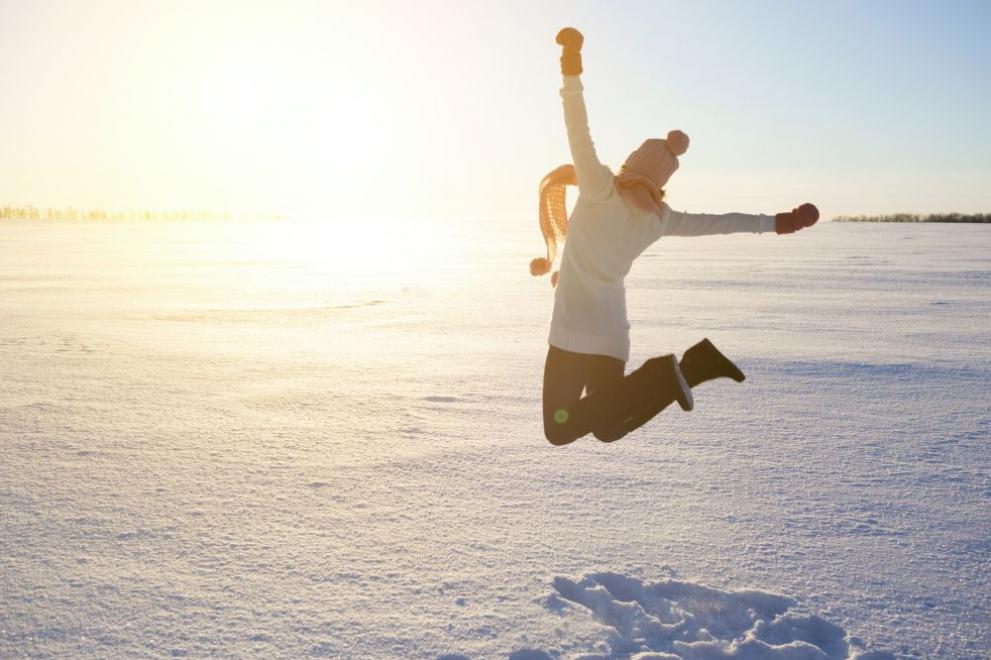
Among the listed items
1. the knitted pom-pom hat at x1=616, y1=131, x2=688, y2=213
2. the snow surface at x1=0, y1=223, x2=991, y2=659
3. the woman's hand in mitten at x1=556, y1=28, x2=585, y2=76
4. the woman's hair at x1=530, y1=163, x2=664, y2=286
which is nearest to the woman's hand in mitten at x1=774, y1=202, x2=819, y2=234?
the knitted pom-pom hat at x1=616, y1=131, x2=688, y2=213

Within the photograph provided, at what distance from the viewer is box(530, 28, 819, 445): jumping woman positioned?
232 cm

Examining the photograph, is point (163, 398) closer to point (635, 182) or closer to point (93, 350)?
point (93, 350)

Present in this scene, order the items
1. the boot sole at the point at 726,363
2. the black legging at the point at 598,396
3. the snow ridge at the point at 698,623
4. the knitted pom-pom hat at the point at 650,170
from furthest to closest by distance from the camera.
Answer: the boot sole at the point at 726,363, the black legging at the point at 598,396, the knitted pom-pom hat at the point at 650,170, the snow ridge at the point at 698,623

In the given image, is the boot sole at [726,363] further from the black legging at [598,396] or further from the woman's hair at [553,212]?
the woman's hair at [553,212]

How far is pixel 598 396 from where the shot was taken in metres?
2.50

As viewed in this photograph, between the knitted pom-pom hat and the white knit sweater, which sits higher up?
the knitted pom-pom hat

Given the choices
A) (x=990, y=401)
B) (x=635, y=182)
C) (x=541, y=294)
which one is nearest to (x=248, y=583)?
(x=635, y=182)

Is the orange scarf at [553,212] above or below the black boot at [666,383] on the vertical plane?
above

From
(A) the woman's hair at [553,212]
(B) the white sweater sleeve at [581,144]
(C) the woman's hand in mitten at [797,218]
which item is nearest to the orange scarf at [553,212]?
(A) the woman's hair at [553,212]

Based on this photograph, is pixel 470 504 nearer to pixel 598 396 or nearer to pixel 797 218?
pixel 598 396

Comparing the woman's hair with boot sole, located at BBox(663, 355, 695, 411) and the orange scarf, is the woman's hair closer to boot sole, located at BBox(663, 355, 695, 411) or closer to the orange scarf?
the orange scarf

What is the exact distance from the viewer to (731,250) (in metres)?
22.1

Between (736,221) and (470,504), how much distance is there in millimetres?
1548

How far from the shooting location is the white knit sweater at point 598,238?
224cm
